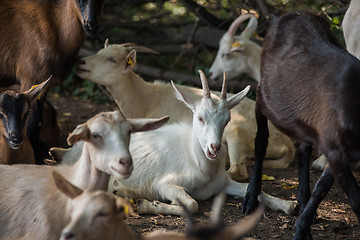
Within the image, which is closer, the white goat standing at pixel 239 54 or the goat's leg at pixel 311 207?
the goat's leg at pixel 311 207

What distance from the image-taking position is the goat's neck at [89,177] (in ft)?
15.0

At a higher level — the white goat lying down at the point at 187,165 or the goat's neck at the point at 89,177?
the goat's neck at the point at 89,177

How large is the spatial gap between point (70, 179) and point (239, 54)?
456cm

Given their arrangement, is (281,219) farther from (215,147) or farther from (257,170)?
(215,147)

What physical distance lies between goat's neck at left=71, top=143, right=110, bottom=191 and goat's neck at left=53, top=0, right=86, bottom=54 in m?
2.71

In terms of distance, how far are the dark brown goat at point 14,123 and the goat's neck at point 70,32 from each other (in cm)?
101

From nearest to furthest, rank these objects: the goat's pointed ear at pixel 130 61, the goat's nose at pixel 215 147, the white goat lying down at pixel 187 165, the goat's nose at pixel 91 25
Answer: the goat's nose at pixel 215 147 → the white goat lying down at pixel 187 165 → the goat's nose at pixel 91 25 → the goat's pointed ear at pixel 130 61

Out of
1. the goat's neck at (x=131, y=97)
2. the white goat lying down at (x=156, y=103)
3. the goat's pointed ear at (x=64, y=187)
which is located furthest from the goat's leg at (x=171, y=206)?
the goat's neck at (x=131, y=97)

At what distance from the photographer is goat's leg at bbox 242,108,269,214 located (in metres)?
5.93

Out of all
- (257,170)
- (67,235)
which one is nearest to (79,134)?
→ (67,235)

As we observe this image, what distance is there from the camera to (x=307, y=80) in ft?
16.8

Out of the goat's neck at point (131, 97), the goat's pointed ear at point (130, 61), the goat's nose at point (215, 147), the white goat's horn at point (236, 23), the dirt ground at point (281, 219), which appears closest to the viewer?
the dirt ground at point (281, 219)

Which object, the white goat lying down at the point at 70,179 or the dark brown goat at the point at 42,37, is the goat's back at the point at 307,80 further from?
the dark brown goat at the point at 42,37

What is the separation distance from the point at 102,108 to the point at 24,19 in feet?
9.78
